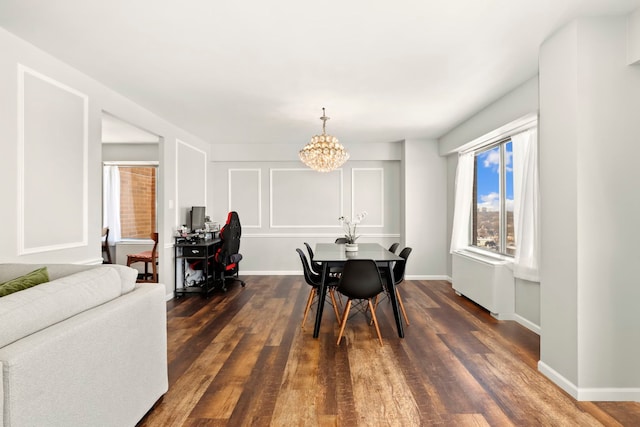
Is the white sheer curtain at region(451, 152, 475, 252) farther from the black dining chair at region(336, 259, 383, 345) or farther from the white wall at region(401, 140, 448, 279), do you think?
the black dining chair at region(336, 259, 383, 345)

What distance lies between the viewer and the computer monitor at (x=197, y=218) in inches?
220

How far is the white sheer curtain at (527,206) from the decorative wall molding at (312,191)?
350 centimetres

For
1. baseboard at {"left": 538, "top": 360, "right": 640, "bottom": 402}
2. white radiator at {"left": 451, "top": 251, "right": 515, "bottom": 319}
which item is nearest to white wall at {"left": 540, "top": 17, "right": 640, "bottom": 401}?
baseboard at {"left": 538, "top": 360, "right": 640, "bottom": 402}

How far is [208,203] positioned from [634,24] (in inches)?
245

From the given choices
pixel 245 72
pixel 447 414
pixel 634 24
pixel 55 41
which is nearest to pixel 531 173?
pixel 634 24

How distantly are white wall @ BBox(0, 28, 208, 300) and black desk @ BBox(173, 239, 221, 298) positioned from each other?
181cm

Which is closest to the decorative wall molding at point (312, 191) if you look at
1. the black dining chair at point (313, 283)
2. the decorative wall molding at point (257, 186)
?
the decorative wall molding at point (257, 186)

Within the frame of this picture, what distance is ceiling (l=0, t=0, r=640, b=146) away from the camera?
7.22 feet

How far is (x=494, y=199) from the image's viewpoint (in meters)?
4.73

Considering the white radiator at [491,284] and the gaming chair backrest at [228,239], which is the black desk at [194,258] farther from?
the white radiator at [491,284]

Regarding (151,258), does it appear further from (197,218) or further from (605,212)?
(605,212)

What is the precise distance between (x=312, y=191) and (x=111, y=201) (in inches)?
155

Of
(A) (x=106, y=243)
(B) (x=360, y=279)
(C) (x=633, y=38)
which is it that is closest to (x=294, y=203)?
(A) (x=106, y=243)

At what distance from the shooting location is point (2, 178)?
2441 mm
